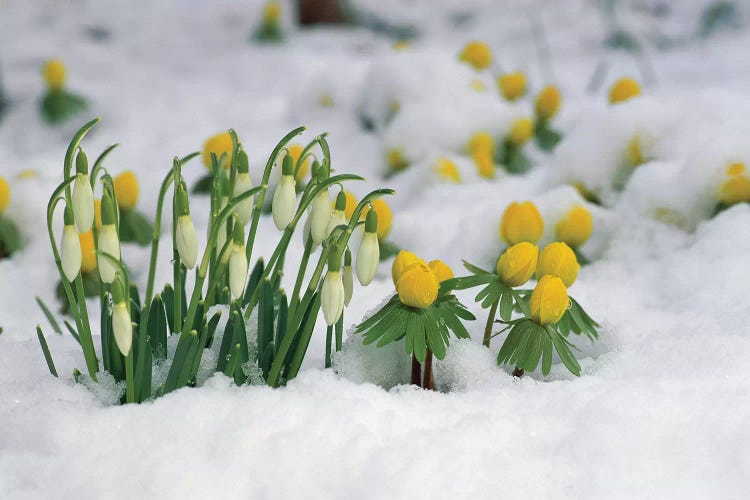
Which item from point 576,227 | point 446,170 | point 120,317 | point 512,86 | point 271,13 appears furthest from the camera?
point 271,13

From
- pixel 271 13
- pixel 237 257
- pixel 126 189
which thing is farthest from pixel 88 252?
pixel 271 13

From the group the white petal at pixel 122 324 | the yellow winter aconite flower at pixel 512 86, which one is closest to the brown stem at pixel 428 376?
the white petal at pixel 122 324

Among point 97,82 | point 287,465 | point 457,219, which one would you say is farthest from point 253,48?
point 287,465

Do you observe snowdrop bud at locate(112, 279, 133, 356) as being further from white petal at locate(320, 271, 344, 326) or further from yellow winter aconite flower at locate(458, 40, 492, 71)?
yellow winter aconite flower at locate(458, 40, 492, 71)

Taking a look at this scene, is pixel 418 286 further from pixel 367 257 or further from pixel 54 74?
pixel 54 74

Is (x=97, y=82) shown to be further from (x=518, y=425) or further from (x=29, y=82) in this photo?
(x=518, y=425)

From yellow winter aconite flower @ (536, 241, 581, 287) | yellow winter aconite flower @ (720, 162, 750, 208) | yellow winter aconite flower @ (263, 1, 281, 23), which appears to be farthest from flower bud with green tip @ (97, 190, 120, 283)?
yellow winter aconite flower @ (263, 1, 281, 23)
